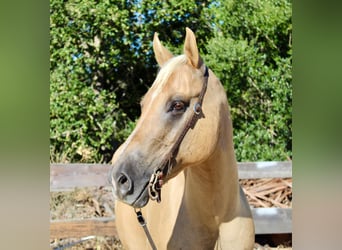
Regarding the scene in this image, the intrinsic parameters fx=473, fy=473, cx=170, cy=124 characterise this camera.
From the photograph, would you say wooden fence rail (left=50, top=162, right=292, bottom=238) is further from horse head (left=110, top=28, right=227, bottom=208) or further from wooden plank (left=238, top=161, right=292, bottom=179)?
horse head (left=110, top=28, right=227, bottom=208)

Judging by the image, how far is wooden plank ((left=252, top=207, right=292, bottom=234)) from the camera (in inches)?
176

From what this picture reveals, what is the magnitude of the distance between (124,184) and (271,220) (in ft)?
10.2

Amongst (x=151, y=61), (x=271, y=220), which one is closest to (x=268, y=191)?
(x=271, y=220)

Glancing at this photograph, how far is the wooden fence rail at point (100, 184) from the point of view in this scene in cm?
441

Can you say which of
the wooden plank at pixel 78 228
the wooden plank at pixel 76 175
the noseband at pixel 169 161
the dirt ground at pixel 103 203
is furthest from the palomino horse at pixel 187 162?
the dirt ground at pixel 103 203

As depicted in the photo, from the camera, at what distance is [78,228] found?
4.41 m

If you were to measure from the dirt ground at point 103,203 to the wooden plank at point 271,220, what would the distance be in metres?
0.28

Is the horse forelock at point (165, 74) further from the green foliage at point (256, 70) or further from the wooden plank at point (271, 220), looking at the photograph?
the green foliage at point (256, 70)

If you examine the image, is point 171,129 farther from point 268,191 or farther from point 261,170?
point 268,191

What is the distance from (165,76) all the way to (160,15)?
505 centimetres
